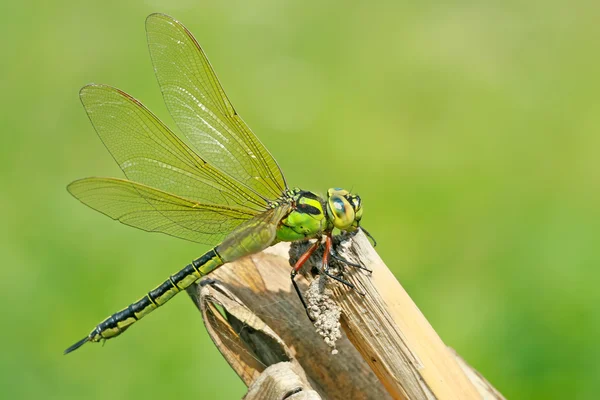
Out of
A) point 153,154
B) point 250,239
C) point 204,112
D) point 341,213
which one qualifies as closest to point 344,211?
point 341,213

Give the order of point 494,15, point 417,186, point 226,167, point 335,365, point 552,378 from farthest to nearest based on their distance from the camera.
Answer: point 494,15 → point 417,186 → point 552,378 → point 226,167 → point 335,365

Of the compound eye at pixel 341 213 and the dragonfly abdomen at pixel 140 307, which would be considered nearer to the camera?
the compound eye at pixel 341 213

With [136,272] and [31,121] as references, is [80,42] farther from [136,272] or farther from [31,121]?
[136,272]

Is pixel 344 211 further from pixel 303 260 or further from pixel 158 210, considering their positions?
pixel 158 210

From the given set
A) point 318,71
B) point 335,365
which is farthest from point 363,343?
point 318,71

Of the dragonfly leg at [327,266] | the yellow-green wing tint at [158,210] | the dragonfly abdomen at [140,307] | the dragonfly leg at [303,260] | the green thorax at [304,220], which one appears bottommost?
the dragonfly leg at [327,266]

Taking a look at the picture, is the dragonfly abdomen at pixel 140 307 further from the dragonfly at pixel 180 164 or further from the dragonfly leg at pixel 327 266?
the dragonfly leg at pixel 327 266

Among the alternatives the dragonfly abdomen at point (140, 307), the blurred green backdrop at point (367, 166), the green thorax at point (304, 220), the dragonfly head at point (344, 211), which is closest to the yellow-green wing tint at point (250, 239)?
the green thorax at point (304, 220)
